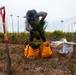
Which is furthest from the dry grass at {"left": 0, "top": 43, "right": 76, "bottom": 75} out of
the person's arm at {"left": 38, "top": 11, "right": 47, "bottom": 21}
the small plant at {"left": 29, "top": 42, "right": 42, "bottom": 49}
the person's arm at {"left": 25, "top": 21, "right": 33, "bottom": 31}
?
the person's arm at {"left": 38, "top": 11, "right": 47, "bottom": 21}

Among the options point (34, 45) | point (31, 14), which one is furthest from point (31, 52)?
point (31, 14)

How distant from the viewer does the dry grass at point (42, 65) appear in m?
5.75

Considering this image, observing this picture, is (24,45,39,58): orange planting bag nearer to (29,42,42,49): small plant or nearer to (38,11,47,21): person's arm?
(29,42,42,49): small plant

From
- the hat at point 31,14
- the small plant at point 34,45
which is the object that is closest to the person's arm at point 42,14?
the hat at point 31,14

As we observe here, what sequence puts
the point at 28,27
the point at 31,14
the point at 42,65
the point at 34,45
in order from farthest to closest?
the point at 28,27 → the point at 31,14 → the point at 34,45 → the point at 42,65

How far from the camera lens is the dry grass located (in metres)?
5.75

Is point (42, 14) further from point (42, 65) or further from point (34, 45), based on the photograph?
point (42, 65)

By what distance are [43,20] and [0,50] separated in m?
1.32

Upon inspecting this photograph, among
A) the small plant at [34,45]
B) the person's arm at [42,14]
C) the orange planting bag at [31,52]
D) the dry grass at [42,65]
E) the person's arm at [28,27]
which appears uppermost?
the person's arm at [42,14]

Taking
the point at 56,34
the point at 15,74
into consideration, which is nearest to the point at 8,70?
the point at 15,74

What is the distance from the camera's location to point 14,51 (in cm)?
776

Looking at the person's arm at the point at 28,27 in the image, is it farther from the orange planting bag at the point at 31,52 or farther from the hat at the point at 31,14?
the orange planting bag at the point at 31,52

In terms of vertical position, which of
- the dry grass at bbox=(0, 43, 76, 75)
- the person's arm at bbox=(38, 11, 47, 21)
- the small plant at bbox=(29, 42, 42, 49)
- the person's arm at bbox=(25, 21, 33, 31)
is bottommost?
the dry grass at bbox=(0, 43, 76, 75)

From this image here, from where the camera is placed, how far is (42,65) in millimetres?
6367
